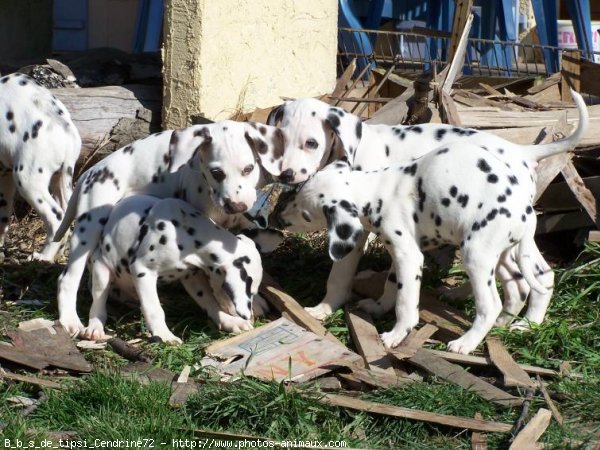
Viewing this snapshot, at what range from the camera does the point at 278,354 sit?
6461mm

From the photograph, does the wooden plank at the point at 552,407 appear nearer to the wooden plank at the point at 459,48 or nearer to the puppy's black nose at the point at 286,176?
the puppy's black nose at the point at 286,176

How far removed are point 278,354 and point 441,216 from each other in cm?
141

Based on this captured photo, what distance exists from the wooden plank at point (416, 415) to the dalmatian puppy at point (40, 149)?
12.4 ft

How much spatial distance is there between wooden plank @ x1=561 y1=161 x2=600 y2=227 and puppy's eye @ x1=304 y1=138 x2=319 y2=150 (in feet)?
6.70

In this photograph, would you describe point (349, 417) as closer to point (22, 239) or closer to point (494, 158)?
point (494, 158)

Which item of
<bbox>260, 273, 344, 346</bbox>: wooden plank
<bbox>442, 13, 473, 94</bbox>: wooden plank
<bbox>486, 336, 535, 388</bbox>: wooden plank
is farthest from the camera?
<bbox>442, 13, 473, 94</bbox>: wooden plank

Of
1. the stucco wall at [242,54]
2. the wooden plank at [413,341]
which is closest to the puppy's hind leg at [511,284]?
the wooden plank at [413,341]

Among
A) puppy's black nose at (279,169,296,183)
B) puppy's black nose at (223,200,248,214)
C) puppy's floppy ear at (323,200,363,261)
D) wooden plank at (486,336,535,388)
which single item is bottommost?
wooden plank at (486,336,535,388)

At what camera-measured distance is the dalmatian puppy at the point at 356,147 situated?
7211 millimetres

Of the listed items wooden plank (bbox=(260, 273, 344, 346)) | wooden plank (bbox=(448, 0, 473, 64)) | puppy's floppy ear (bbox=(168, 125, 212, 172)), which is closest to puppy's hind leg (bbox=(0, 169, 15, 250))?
puppy's floppy ear (bbox=(168, 125, 212, 172))

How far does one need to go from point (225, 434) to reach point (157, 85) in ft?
19.2

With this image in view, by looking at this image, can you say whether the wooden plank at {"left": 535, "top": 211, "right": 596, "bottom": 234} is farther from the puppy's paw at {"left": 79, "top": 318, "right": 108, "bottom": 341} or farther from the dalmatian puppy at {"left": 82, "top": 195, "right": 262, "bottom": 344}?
the puppy's paw at {"left": 79, "top": 318, "right": 108, "bottom": 341}

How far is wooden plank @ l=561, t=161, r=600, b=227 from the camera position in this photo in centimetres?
802

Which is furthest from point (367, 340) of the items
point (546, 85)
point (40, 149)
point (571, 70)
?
point (546, 85)
